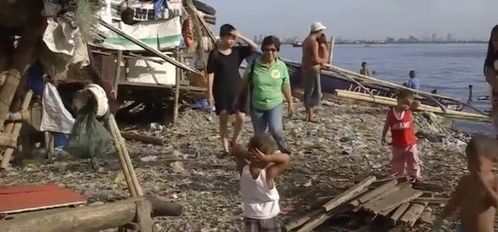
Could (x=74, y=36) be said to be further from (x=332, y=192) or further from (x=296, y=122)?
(x=296, y=122)

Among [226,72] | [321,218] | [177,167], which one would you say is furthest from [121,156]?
[226,72]

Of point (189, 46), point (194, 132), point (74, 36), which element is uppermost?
point (74, 36)

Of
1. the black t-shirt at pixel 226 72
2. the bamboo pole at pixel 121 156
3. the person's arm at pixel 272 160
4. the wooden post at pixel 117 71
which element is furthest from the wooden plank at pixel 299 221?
the wooden post at pixel 117 71

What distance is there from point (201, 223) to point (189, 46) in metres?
9.17

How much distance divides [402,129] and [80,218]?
453 cm

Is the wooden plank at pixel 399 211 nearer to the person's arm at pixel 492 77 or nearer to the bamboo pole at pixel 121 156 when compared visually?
the person's arm at pixel 492 77

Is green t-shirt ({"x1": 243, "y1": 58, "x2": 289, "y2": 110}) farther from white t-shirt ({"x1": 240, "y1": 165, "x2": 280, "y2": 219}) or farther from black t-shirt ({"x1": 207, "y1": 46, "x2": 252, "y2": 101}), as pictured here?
white t-shirt ({"x1": 240, "y1": 165, "x2": 280, "y2": 219})

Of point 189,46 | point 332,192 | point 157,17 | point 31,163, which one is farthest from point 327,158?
point 189,46

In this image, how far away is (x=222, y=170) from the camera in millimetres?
9102

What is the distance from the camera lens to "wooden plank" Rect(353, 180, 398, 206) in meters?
6.82

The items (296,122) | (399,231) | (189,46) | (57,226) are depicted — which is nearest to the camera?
(57,226)

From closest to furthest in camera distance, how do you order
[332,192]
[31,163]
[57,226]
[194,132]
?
[57,226] < [332,192] < [31,163] < [194,132]

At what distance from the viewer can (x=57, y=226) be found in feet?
15.2

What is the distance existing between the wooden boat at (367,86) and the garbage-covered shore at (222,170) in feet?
13.6
